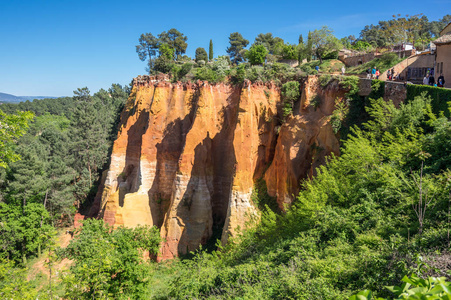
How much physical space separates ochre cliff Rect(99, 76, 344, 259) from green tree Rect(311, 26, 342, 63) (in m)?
14.2

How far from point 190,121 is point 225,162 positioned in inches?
191

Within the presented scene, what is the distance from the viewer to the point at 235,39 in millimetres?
65938

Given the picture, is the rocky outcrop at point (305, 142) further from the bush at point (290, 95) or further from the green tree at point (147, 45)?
the green tree at point (147, 45)

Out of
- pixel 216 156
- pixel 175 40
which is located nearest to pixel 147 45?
pixel 175 40

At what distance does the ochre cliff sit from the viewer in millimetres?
19000

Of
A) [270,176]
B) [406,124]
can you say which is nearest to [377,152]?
[406,124]

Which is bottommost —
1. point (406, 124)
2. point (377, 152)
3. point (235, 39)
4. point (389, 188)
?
point (389, 188)

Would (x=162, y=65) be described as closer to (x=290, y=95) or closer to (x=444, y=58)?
(x=290, y=95)

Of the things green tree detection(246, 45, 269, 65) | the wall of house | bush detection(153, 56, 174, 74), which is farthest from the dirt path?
the wall of house

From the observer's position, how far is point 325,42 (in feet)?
110

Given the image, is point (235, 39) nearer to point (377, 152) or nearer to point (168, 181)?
point (168, 181)

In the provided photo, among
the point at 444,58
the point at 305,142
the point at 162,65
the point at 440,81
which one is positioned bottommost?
the point at 305,142

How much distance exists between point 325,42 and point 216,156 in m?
18.9

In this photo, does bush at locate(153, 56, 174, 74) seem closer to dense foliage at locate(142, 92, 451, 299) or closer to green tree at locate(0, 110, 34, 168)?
dense foliage at locate(142, 92, 451, 299)
